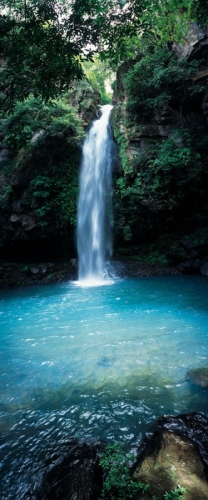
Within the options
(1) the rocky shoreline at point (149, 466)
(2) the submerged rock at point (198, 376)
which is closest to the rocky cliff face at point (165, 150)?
(2) the submerged rock at point (198, 376)

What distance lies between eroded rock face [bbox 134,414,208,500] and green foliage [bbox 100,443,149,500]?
0.32 feet

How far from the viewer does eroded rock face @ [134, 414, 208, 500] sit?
2.48 meters

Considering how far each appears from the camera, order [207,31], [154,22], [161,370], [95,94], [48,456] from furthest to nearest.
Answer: [95,94] < [207,31] < [154,22] < [161,370] < [48,456]

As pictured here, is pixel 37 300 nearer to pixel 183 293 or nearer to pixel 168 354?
pixel 183 293

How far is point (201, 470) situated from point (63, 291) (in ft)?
32.5

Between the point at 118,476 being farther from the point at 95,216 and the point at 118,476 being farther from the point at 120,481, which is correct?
the point at 95,216

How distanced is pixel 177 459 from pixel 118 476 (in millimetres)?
584

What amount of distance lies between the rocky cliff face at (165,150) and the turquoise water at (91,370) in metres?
5.42

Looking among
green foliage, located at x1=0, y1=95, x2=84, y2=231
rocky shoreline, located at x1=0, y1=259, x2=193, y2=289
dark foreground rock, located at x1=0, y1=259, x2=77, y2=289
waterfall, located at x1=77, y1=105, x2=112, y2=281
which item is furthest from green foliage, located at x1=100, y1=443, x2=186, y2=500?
green foliage, located at x1=0, y1=95, x2=84, y2=231

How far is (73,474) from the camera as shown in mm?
2805

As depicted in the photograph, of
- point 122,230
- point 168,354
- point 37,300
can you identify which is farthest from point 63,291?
point 168,354

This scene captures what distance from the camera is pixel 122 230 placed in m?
15.0

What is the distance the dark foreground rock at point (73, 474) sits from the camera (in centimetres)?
259

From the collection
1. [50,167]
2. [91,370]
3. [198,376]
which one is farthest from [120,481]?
[50,167]
